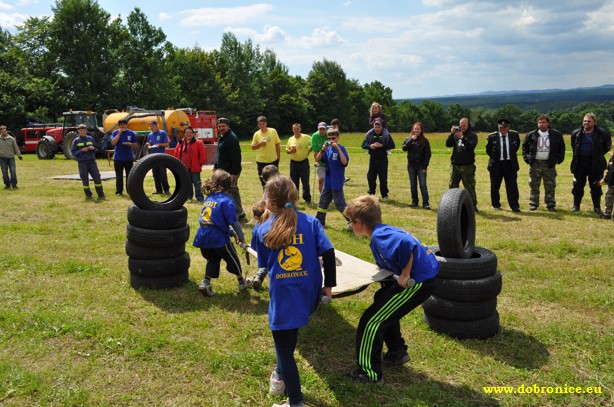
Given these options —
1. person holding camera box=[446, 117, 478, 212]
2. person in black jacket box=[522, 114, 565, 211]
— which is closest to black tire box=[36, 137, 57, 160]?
person holding camera box=[446, 117, 478, 212]

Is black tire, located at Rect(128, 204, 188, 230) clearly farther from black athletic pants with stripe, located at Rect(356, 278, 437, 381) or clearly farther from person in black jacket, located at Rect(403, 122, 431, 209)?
person in black jacket, located at Rect(403, 122, 431, 209)

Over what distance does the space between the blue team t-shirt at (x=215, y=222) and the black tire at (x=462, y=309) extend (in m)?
2.51

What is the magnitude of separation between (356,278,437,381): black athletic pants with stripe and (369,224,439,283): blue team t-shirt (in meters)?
0.10

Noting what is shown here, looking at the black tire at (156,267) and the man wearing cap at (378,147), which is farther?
the man wearing cap at (378,147)

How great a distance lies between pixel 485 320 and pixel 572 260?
355cm

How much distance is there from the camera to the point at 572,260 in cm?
724

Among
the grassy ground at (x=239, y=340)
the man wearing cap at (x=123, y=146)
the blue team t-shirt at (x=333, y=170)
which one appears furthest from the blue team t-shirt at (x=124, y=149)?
the blue team t-shirt at (x=333, y=170)

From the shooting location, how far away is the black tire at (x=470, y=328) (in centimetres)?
455

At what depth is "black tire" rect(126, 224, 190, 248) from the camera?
5828 mm

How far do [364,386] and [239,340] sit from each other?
1.43 m

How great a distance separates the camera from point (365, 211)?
12.5 ft

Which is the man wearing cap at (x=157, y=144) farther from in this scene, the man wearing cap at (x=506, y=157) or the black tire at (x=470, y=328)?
the black tire at (x=470, y=328)

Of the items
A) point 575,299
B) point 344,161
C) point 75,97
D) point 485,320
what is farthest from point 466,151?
point 75,97

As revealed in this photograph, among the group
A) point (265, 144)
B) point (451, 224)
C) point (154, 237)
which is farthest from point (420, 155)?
point (154, 237)
